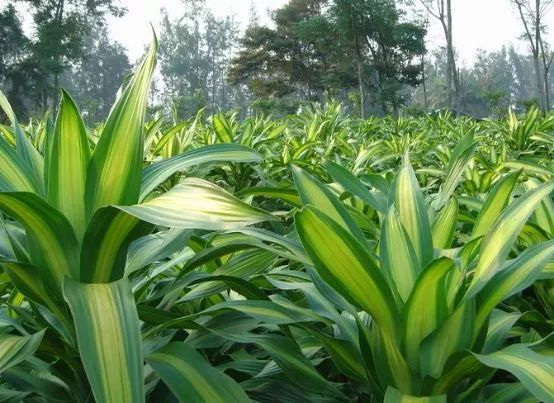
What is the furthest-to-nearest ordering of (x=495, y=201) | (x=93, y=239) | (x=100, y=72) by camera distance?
(x=100, y=72) < (x=495, y=201) < (x=93, y=239)

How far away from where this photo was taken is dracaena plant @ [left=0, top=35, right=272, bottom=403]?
1.81ft

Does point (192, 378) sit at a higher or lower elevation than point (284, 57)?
lower

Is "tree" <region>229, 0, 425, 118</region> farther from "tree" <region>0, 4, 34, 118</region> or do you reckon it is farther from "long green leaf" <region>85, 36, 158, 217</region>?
"long green leaf" <region>85, 36, 158, 217</region>

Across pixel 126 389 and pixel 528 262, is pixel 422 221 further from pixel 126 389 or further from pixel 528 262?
pixel 126 389

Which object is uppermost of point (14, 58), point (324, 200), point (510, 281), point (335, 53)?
point (14, 58)

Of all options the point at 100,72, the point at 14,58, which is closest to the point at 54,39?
the point at 14,58

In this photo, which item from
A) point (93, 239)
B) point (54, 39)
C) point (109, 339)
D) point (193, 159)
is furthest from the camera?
point (54, 39)

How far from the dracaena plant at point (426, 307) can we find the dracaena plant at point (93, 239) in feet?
0.43

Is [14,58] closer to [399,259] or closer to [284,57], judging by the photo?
[284,57]

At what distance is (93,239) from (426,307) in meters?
0.40

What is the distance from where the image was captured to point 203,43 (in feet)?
216

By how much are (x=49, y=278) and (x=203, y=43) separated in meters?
68.4

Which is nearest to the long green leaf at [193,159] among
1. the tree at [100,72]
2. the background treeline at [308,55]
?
the background treeline at [308,55]

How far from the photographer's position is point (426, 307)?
2.16 ft
